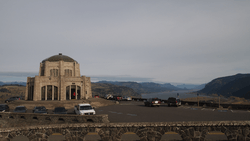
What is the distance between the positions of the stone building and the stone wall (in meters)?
37.2

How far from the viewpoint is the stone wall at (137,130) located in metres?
10.3

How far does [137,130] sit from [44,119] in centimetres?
1313

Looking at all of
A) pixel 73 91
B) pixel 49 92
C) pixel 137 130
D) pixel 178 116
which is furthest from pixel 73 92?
pixel 137 130

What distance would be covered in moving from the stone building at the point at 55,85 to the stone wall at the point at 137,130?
3723cm

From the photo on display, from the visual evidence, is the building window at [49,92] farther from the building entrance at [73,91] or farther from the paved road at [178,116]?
the paved road at [178,116]

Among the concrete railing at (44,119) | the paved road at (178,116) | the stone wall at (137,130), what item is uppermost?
the stone wall at (137,130)

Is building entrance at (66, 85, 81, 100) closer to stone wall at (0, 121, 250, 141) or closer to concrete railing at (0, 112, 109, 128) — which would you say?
concrete railing at (0, 112, 109, 128)

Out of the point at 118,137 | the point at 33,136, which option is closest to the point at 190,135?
the point at 118,137

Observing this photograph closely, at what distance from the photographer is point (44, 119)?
61.5ft

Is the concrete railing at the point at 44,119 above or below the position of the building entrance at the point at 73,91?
below

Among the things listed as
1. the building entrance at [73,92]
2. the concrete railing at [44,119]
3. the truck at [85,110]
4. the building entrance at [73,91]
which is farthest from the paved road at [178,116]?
the building entrance at [73,92]

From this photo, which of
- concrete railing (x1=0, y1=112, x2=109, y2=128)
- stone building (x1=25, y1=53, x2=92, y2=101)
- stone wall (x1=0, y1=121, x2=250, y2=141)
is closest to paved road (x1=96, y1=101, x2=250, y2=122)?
concrete railing (x1=0, y1=112, x2=109, y2=128)

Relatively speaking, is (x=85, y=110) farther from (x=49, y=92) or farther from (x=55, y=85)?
(x=49, y=92)

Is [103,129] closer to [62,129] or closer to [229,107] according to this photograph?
[62,129]
